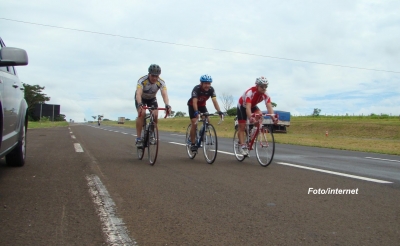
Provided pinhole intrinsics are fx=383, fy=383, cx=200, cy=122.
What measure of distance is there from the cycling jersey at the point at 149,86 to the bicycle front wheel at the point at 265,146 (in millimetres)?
2226

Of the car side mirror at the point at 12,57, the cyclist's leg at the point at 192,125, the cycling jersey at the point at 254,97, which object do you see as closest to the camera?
the car side mirror at the point at 12,57

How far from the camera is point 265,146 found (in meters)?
7.59

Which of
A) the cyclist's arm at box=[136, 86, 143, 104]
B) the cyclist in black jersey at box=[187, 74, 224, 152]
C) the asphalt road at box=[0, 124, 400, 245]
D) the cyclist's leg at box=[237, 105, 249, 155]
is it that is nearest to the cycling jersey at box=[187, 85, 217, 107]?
the cyclist in black jersey at box=[187, 74, 224, 152]

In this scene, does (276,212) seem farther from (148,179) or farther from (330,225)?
(148,179)

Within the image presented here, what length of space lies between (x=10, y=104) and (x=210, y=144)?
4218 millimetres

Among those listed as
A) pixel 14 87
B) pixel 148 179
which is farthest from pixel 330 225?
pixel 14 87

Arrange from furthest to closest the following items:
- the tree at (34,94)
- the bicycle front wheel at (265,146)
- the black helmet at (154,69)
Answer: the tree at (34,94)
the black helmet at (154,69)
the bicycle front wheel at (265,146)

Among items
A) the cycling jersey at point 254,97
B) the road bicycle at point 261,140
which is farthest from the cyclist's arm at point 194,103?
the road bicycle at point 261,140

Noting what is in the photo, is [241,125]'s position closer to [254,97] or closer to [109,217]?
[254,97]

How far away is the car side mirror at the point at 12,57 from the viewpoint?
12.9 feet

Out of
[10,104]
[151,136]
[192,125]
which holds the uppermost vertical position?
[10,104]

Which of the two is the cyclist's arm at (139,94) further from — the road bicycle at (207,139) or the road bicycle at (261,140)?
the road bicycle at (261,140)

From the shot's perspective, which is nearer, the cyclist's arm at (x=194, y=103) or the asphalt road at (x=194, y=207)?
the asphalt road at (x=194, y=207)

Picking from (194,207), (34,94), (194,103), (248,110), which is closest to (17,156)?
(194,103)
